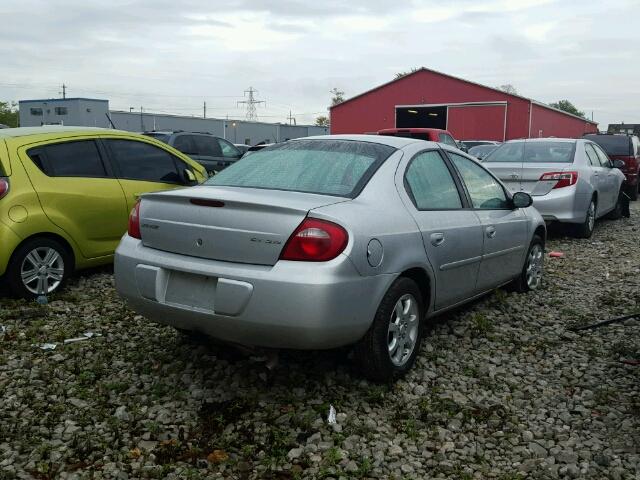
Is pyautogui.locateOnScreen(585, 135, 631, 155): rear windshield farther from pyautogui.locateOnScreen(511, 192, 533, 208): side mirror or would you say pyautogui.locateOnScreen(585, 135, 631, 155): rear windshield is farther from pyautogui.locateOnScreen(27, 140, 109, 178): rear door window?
pyautogui.locateOnScreen(27, 140, 109, 178): rear door window

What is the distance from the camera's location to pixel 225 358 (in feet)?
14.1

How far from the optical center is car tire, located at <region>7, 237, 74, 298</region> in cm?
545

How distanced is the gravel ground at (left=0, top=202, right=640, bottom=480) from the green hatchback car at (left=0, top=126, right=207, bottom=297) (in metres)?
0.51

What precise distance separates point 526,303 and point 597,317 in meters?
0.64

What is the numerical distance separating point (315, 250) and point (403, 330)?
3.25 ft

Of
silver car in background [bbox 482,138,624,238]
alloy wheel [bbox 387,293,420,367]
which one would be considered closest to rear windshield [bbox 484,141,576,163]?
silver car in background [bbox 482,138,624,238]

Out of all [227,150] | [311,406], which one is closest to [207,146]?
[227,150]

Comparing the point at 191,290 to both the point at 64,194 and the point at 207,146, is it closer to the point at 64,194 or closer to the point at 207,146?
the point at 64,194

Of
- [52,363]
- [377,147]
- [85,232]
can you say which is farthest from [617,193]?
[52,363]

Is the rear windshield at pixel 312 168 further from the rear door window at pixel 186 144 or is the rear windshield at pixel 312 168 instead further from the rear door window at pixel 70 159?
the rear door window at pixel 186 144

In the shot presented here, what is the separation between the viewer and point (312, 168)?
13.6 feet

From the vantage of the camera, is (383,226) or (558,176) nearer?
(383,226)

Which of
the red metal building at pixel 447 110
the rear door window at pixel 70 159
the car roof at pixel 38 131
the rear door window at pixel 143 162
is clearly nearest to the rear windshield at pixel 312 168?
the rear door window at pixel 70 159

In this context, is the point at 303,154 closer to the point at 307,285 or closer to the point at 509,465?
the point at 307,285
